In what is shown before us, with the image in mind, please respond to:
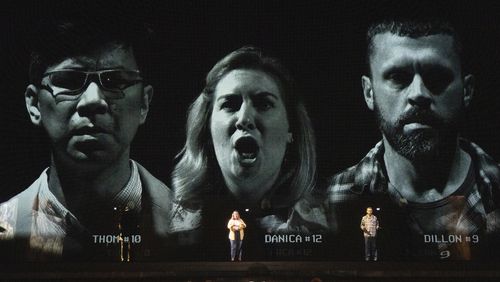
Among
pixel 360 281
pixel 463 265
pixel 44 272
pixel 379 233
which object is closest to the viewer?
pixel 360 281

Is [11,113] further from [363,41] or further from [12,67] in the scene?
[363,41]

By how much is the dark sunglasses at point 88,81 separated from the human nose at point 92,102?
120 millimetres

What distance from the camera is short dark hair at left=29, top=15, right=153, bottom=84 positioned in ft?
54.2

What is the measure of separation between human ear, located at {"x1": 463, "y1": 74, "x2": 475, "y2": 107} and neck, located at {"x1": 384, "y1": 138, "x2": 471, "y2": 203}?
46.5 inches

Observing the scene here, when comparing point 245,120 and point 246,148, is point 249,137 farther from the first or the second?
point 245,120

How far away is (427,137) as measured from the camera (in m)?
16.0

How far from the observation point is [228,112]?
53.0 ft

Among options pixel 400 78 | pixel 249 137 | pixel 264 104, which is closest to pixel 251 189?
pixel 249 137

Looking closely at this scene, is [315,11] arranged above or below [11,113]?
above

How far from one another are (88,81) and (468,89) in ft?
31.9

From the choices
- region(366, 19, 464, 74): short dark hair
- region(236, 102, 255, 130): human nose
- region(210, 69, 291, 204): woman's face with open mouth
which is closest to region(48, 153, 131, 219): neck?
region(210, 69, 291, 204): woman's face with open mouth

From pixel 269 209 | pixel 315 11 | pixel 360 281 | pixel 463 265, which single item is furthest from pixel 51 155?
pixel 463 265

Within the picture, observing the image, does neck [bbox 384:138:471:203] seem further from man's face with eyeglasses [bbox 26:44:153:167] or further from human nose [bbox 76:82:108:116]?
human nose [bbox 76:82:108:116]

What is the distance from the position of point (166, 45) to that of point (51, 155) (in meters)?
4.12
